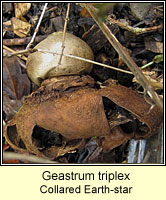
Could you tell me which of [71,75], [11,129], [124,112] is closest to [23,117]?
[11,129]

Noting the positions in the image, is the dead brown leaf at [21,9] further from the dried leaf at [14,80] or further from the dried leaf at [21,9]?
the dried leaf at [14,80]

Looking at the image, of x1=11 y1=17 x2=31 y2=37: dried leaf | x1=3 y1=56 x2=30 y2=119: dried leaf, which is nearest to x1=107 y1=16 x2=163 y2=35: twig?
x1=11 y1=17 x2=31 y2=37: dried leaf

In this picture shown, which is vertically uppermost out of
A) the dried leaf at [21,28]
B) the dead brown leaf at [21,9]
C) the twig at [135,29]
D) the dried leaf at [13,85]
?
the dead brown leaf at [21,9]

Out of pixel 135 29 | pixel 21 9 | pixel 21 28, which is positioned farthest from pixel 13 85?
pixel 135 29

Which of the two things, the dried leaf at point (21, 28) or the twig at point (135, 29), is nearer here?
the twig at point (135, 29)

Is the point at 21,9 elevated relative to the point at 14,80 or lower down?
elevated

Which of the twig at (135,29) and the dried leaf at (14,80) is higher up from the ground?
the twig at (135,29)

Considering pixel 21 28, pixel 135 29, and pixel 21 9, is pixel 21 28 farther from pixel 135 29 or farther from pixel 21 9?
pixel 135 29

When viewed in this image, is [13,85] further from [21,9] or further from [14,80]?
[21,9]

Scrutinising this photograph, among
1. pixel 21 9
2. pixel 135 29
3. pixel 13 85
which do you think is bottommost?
pixel 13 85

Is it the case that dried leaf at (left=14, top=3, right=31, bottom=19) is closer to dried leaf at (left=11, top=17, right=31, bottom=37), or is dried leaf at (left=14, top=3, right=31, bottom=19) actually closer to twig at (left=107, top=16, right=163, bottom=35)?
dried leaf at (left=11, top=17, right=31, bottom=37)

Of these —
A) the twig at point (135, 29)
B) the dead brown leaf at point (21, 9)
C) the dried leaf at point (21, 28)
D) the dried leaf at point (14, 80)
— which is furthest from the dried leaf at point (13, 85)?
the twig at point (135, 29)

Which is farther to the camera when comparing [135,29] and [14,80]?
[14,80]
